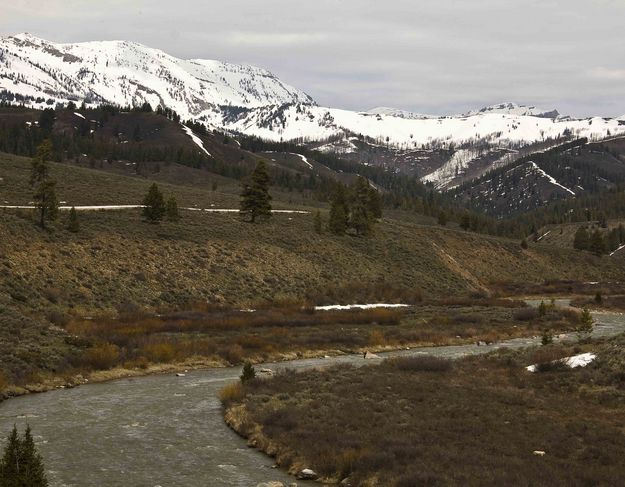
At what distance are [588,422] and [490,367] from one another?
1290cm

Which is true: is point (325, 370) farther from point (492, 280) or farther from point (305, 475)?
point (492, 280)

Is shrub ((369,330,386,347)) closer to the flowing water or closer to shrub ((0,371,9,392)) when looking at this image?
the flowing water

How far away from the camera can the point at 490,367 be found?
36.2 meters

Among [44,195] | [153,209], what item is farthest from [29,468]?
Result: [153,209]

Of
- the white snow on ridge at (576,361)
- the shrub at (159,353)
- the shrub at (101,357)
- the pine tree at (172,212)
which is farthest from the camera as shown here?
the pine tree at (172,212)

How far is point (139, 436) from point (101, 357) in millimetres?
14594

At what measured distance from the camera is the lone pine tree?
12.9 meters

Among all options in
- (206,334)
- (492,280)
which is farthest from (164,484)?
(492,280)

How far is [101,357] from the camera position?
122 ft

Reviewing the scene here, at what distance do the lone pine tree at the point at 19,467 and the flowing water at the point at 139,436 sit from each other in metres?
5.79

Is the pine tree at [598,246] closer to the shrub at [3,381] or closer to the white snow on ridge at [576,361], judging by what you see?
the white snow on ridge at [576,361]

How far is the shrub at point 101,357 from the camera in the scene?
1435 inches

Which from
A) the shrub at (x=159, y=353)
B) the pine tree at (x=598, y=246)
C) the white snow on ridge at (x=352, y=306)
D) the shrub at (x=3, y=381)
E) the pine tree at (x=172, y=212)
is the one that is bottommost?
the white snow on ridge at (x=352, y=306)

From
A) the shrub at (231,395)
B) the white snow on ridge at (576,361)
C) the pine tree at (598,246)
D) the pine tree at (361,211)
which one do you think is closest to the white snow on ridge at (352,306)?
the pine tree at (361,211)
